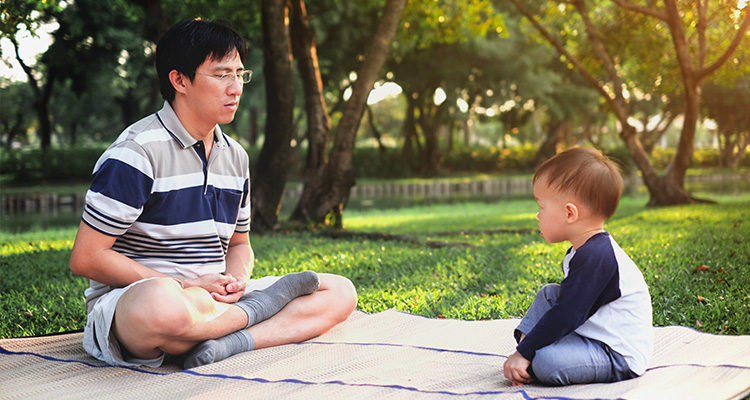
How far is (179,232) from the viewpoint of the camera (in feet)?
8.49

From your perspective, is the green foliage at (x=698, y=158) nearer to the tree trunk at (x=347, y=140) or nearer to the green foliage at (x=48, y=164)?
the green foliage at (x=48, y=164)

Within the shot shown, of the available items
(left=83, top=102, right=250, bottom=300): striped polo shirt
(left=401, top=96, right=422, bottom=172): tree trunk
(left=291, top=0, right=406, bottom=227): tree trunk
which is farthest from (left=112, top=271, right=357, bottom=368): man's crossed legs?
(left=401, top=96, right=422, bottom=172): tree trunk

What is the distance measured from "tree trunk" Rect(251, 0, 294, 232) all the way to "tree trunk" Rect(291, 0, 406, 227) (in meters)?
0.50

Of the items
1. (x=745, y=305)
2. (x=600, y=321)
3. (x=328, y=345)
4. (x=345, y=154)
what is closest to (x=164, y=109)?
(x=328, y=345)

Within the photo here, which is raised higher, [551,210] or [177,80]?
[177,80]

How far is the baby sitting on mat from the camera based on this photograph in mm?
2133

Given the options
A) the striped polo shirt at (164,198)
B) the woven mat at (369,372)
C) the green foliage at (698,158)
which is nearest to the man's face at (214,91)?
the striped polo shirt at (164,198)

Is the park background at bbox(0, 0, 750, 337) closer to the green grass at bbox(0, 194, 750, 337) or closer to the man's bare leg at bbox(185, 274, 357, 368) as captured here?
the green grass at bbox(0, 194, 750, 337)

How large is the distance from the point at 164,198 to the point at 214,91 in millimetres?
486

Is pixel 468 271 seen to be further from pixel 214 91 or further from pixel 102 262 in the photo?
pixel 102 262

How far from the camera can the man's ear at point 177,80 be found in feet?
8.56

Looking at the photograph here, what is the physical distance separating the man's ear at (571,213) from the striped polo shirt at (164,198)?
145cm

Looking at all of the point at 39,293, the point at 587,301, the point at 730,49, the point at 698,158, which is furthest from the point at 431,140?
the point at 587,301

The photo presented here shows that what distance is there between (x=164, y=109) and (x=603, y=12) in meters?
13.0
